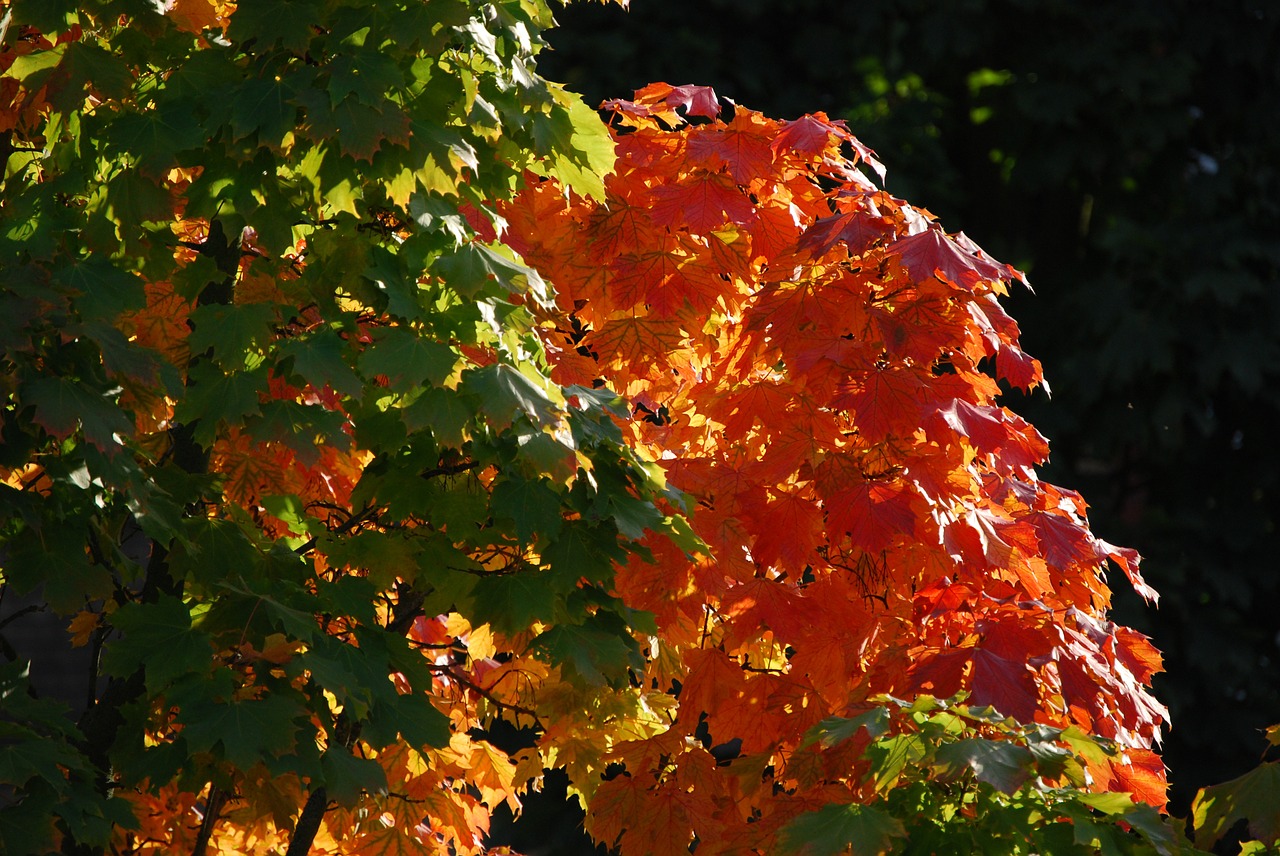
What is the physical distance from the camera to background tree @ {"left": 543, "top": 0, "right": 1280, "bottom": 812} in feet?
32.7

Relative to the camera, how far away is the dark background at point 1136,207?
9977 mm

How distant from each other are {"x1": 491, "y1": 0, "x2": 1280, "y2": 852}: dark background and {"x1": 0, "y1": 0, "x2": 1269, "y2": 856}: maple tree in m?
6.23

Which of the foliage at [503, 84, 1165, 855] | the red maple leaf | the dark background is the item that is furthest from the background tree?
the red maple leaf

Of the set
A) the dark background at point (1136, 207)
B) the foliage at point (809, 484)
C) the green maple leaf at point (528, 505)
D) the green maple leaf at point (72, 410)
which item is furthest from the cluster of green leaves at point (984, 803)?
the dark background at point (1136, 207)

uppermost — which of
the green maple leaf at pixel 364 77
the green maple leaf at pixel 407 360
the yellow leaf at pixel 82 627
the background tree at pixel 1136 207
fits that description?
the green maple leaf at pixel 364 77

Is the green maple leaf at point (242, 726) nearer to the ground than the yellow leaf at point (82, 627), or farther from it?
farther from it

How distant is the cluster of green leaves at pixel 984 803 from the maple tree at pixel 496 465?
1 centimetres

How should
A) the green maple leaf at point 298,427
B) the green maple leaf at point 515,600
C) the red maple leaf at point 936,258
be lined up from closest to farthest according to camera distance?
the green maple leaf at point 298,427 → the green maple leaf at point 515,600 → the red maple leaf at point 936,258

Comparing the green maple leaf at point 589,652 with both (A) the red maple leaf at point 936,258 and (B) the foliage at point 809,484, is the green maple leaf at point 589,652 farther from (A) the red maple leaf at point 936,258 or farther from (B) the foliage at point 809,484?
(A) the red maple leaf at point 936,258

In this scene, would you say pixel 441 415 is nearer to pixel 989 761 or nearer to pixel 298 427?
pixel 298 427

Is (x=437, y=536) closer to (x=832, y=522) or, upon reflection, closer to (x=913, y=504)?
(x=832, y=522)

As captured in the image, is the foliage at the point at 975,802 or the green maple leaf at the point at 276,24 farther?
the green maple leaf at the point at 276,24

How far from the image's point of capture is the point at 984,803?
9.57 feet

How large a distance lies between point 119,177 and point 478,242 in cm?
87
